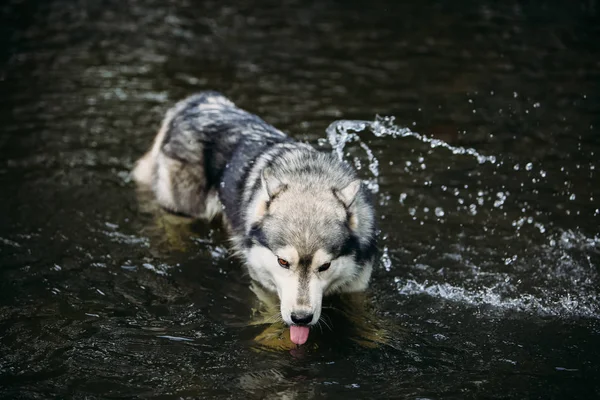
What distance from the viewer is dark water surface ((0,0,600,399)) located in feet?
17.7

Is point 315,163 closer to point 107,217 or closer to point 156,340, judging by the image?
point 156,340

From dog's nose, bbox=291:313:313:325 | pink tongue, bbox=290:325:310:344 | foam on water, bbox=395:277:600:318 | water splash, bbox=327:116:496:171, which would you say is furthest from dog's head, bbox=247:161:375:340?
water splash, bbox=327:116:496:171

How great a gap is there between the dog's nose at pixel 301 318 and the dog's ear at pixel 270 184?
1.09m

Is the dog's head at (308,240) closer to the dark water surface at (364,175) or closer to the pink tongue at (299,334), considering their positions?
the pink tongue at (299,334)

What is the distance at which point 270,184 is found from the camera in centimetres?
575

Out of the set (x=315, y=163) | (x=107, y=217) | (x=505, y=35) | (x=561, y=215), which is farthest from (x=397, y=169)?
(x=505, y=35)

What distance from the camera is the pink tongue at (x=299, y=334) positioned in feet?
17.6

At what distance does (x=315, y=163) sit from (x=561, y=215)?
10.8ft

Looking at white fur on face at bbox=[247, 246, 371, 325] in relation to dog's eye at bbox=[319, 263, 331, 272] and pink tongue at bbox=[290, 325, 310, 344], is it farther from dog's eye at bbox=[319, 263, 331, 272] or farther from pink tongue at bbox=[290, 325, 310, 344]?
pink tongue at bbox=[290, 325, 310, 344]

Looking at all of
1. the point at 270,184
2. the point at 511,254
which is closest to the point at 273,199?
the point at 270,184

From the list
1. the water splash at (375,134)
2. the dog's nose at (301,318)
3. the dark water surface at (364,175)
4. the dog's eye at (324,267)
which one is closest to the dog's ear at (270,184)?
the dog's eye at (324,267)

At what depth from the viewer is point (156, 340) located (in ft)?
18.8

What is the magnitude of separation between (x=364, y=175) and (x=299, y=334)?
3.62 metres

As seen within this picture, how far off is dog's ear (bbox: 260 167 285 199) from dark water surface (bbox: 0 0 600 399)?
1216 mm
